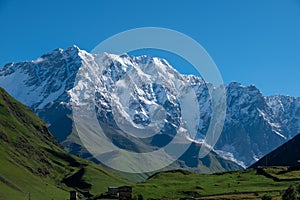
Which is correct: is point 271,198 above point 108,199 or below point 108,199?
below

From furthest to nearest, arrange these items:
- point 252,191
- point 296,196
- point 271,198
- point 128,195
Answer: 1. point 252,191
2. point 271,198
3. point 296,196
4. point 128,195

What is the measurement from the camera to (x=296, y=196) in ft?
371

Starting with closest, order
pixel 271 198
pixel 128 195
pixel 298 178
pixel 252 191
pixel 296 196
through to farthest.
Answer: pixel 128 195 → pixel 296 196 → pixel 271 198 → pixel 252 191 → pixel 298 178

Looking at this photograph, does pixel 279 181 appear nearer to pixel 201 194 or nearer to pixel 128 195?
pixel 201 194

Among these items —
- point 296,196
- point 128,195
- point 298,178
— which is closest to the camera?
point 128,195

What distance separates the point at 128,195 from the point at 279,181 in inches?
5427

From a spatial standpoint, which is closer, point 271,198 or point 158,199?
point 271,198

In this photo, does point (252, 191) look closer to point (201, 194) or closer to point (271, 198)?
point (201, 194)

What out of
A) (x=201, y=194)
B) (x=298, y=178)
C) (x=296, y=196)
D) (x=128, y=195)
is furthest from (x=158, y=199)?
(x=128, y=195)

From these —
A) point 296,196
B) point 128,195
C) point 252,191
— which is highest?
point 252,191

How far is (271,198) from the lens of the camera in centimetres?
13812

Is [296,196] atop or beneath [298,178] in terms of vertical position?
beneath

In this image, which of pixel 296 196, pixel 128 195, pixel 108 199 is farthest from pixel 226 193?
pixel 128 195

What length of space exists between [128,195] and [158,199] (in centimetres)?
12784
